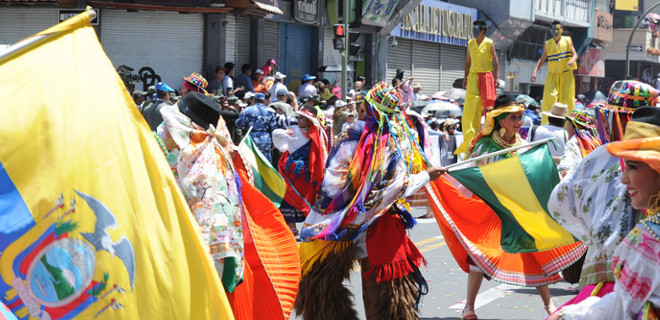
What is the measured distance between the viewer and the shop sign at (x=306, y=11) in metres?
25.2

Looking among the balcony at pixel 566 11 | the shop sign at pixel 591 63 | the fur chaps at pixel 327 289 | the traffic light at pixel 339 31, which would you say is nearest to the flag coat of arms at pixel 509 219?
the fur chaps at pixel 327 289

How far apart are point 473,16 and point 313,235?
3254cm

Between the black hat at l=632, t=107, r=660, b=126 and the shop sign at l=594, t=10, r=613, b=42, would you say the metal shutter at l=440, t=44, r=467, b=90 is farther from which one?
the black hat at l=632, t=107, r=660, b=126

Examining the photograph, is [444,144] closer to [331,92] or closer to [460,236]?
[331,92]

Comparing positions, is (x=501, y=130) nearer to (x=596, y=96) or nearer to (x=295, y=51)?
(x=295, y=51)

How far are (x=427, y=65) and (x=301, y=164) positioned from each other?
2421 centimetres

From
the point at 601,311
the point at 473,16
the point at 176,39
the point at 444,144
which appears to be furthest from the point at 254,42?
the point at 601,311

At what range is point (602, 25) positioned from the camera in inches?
2066

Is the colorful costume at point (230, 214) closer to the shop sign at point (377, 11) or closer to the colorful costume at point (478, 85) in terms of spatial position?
the colorful costume at point (478, 85)

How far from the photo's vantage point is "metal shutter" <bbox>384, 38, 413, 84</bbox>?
3225cm

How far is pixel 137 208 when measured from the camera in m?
2.98

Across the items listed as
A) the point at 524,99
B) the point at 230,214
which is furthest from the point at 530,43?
the point at 230,214

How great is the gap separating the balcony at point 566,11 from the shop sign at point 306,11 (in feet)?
57.3

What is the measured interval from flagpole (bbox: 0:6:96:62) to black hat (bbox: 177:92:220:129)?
2.46 metres
